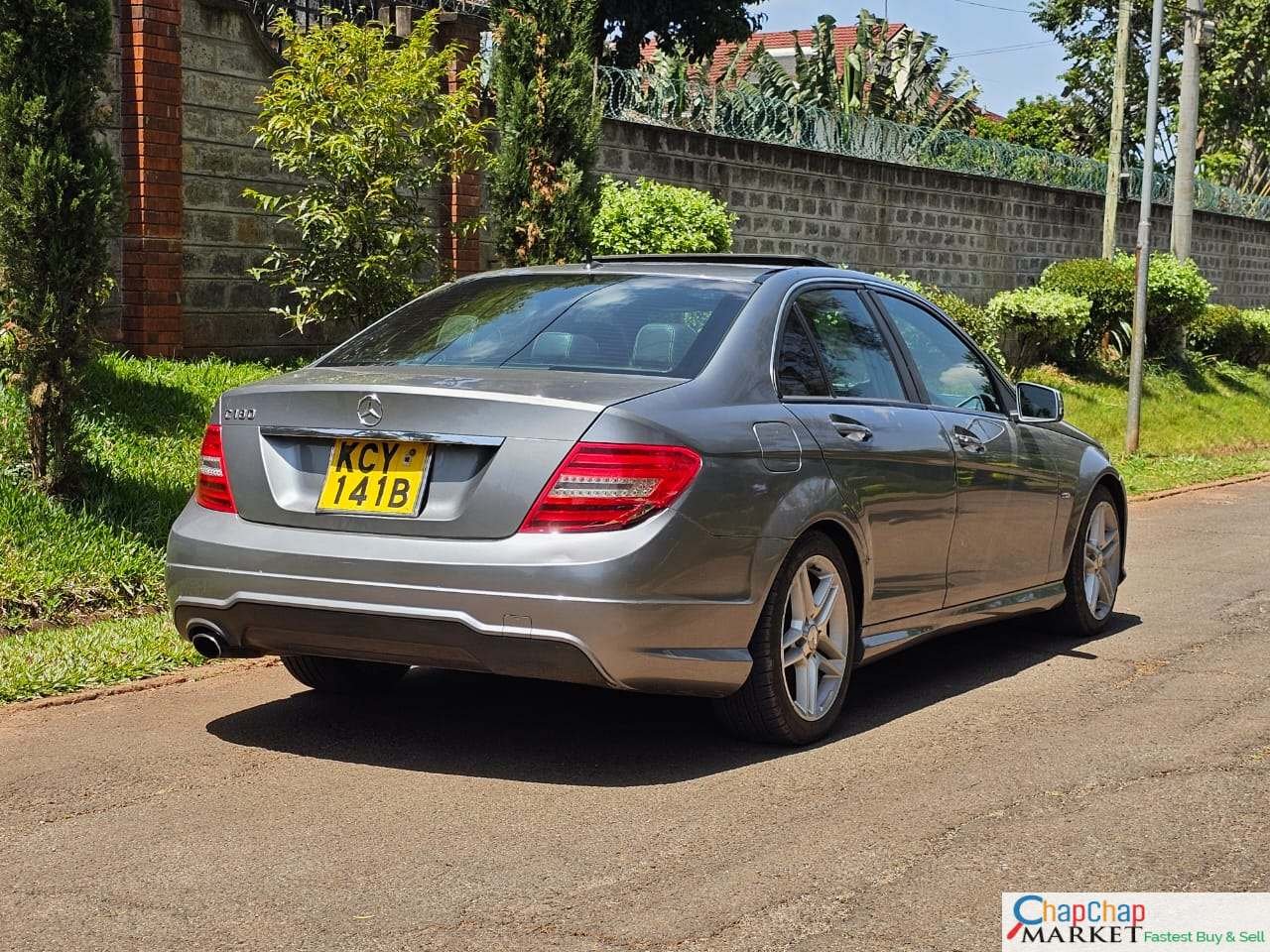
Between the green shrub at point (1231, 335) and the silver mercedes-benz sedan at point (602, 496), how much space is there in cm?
2240

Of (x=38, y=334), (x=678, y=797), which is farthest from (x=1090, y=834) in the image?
(x=38, y=334)

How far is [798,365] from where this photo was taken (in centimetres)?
600

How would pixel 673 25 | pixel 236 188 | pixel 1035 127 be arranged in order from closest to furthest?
pixel 236 188 → pixel 673 25 → pixel 1035 127

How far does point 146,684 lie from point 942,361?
343cm

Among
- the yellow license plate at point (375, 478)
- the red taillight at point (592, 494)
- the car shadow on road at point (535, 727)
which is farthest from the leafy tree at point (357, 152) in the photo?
the red taillight at point (592, 494)

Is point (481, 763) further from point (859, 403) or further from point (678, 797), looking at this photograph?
point (859, 403)

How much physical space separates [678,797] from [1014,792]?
1010 millimetres

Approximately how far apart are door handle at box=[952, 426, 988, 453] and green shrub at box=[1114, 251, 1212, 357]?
18.9 meters

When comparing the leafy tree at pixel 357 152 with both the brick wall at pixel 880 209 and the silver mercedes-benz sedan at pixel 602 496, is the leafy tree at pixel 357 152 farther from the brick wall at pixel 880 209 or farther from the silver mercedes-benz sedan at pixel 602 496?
the silver mercedes-benz sedan at pixel 602 496

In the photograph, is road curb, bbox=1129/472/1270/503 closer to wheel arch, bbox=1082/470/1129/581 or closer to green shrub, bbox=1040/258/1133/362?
wheel arch, bbox=1082/470/1129/581

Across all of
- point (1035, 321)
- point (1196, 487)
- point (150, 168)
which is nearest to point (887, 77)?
point (1035, 321)

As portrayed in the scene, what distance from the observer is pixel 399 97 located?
40.0ft

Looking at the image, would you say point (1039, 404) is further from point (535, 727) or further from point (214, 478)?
point (214, 478)

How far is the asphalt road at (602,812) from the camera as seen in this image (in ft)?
13.2
